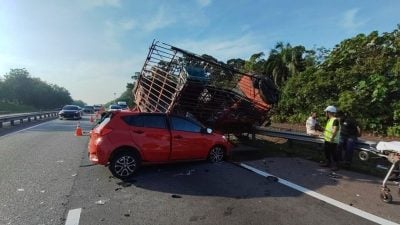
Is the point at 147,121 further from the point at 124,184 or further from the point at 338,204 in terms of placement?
the point at 338,204

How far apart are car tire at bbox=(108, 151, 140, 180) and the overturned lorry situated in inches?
151

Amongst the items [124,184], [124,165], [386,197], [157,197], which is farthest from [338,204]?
[124,165]

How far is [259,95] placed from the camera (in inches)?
539

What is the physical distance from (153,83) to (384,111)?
12.4 meters

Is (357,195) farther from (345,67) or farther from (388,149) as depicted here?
(345,67)

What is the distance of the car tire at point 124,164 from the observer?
839 cm

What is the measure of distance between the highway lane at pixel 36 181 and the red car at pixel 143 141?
3.25 ft

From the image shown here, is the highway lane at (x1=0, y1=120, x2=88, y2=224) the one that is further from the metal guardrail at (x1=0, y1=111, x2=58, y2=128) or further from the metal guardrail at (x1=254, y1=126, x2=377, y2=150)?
the metal guardrail at (x1=0, y1=111, x2=58, y2=128)

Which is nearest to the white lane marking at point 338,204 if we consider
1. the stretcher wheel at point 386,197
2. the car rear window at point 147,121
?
the stretcher wheel at point 386,197

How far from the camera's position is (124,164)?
27.9 ft

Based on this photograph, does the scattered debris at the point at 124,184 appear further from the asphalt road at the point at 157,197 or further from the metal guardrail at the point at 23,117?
the metal guardrail at the point at 23,117

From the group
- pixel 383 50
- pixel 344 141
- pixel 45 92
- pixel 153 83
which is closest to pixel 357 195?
pixel 344 141

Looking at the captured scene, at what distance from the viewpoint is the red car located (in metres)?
8.45

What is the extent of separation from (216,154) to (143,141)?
251cm
